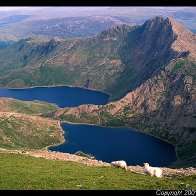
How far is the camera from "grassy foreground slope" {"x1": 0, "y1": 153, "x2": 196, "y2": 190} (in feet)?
89.2

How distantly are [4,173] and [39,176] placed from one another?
393cm

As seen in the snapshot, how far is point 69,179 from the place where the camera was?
29359mm

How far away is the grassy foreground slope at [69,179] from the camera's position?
27.2 meters
